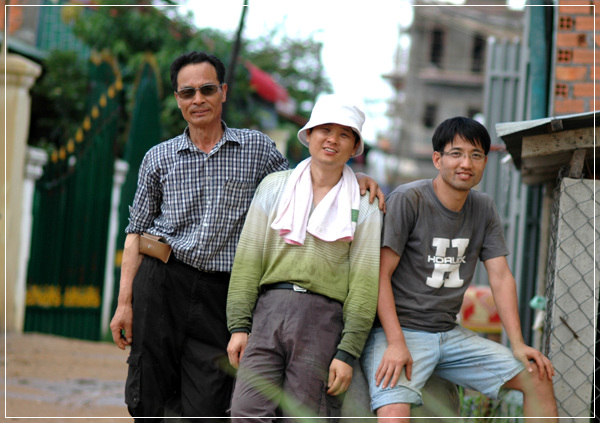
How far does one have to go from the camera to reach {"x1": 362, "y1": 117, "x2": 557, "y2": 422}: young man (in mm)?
3123

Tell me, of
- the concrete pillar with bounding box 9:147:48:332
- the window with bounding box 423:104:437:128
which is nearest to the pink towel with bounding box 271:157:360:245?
the concrete pillar with bounding box 9:147:48:332

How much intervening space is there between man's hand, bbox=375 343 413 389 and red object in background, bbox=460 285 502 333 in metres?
2.60

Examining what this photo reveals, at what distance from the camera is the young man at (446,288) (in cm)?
312

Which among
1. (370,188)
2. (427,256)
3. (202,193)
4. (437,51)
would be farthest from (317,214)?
(437,51)

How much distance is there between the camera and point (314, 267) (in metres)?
3.06

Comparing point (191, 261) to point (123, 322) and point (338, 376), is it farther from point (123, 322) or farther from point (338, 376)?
point (338, 376)

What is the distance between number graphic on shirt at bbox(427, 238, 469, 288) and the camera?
3.22 metres

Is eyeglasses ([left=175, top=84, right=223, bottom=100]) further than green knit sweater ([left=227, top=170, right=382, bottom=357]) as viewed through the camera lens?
Yes

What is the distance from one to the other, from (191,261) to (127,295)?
1.22 feet

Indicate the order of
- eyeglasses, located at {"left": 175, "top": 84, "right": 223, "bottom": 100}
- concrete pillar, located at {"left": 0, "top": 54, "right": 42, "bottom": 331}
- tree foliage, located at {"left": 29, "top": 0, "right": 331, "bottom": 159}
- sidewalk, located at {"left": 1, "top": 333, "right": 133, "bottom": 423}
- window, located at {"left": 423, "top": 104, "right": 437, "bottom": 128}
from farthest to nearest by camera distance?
window, located at {"left": 423, "top": 104, "right": 437, "bottom": 128} < tree foliage, located at {"left": 29, "top": 0, "right": 331, "bottom": 159} < concrete pillar, located at {"left": 0, "top": 54, "right": 42, "bottom": 331} < sidewalk, located at {"left": 1, "top": 333, "right": 133, "bottom": 423} < eyeglasses, located at {"left": 175, "top": 84, "right": 223, "bottom": 100}

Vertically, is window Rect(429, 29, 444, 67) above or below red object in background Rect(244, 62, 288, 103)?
above

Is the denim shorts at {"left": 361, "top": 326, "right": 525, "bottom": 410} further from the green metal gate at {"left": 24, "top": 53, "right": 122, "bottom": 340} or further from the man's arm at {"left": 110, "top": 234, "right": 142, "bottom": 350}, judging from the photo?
the green metal gate at {"left": 24, "top": 53, "right": 122, "bottom": 340}

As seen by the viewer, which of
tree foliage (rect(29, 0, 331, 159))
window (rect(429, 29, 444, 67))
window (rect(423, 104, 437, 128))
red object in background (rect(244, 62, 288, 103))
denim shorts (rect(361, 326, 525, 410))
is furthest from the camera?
window (rect(429, 29, 444, 67))

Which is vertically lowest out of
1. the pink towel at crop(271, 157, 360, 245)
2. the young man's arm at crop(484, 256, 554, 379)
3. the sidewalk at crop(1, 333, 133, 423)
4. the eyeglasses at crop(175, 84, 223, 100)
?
the sidewalk at crop(1, 333, 133, 423)
